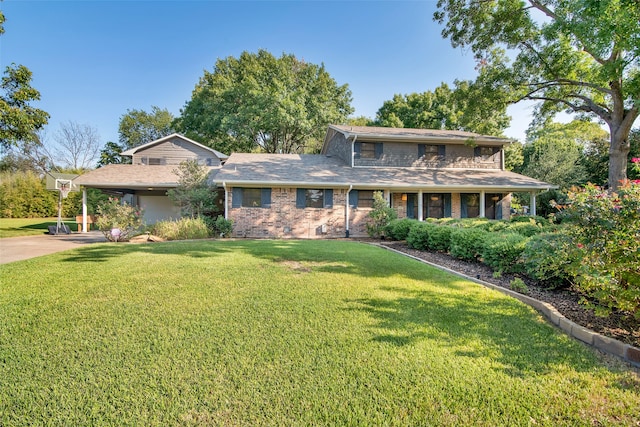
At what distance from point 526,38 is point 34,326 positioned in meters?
18.3

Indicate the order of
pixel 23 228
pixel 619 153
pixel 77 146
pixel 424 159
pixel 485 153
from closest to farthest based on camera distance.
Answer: pixel 619 153, pixel 23 228, pixel 424 159, pixel 485 153, pixel 77 146

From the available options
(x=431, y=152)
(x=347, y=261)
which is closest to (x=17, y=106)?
(x=347, y=261)

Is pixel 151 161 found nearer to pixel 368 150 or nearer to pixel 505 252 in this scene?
pixel 368 150

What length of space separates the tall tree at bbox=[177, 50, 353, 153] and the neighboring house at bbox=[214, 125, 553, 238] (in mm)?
6406

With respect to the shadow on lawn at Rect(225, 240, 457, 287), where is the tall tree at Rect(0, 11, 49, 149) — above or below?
above

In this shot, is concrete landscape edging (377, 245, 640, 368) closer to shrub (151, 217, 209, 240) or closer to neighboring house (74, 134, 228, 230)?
shrub (151, 217, 209, 240)

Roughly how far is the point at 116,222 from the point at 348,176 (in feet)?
32.4

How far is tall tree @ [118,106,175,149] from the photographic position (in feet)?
109

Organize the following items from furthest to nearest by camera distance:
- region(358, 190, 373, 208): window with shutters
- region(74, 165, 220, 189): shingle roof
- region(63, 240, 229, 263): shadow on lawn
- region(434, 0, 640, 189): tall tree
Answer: region(74, 165, 220, 189): shingle roof
region(358, 190, 373, 208): window with shutters
region(434, 0, 640, 189): tall tree
region(63, 240, 229, 263): shadow on lawn

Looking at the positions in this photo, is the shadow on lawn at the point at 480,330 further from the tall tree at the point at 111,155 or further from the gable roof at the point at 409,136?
the tall tree at the point at 111,155

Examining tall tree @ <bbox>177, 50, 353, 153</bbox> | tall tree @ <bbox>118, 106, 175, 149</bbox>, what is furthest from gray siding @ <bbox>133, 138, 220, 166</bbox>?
tall tree @ <bbox>118, 106, 175, 149</bbox>

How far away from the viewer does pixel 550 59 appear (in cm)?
1267

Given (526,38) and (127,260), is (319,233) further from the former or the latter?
(526,38)

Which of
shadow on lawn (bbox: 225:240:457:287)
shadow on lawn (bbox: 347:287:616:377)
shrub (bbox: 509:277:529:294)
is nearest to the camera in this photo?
shadow on lawn (bbox: 347:287:616:377)
